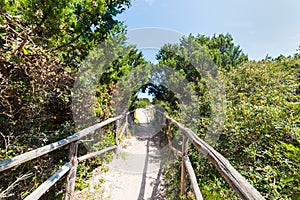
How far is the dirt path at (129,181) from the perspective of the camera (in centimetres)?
255

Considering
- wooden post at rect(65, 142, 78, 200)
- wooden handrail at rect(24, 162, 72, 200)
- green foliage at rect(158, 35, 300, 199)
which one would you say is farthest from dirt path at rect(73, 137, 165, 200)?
wooden handrail at rect(24, 162, 72, 200)

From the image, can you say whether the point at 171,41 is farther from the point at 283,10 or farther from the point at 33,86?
the point at 33,86

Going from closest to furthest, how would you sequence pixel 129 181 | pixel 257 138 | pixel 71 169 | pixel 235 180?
pixel 235 180 < pixel 71 169 < pixel 257 138 < pixel 129 181

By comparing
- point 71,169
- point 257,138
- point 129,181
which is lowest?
point 129,181

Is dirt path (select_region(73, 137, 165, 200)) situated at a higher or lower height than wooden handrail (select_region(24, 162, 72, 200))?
→ lower

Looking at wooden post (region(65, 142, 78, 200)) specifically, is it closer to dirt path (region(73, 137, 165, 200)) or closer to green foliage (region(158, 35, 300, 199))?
dirt path (region(73, 137, 165, 200))

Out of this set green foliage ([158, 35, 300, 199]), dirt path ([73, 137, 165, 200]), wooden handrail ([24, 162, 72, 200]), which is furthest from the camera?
dirt path ([73, 137, 165, 200])

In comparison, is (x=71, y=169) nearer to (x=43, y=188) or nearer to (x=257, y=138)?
(x=43, y=188)

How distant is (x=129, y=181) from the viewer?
9.79ft

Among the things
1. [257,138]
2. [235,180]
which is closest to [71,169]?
[235,180]

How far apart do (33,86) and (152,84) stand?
218 inches

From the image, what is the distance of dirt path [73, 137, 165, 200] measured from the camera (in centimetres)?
255

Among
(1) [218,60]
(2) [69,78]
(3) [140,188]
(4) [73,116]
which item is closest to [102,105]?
(4) [73,116]

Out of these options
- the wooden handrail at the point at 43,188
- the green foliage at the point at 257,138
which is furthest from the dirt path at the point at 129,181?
the wooden handrail at the point at 43,188
